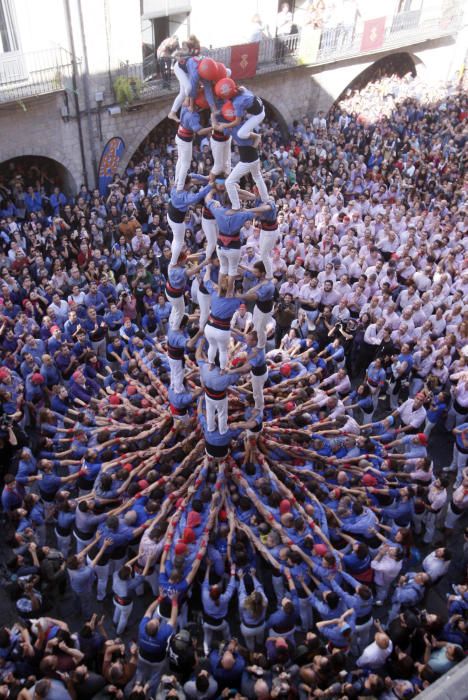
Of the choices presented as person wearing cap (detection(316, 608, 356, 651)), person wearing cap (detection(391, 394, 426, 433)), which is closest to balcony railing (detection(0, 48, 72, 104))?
person wearing cap (detection(391, 394, 426, 433))

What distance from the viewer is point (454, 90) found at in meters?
26.4

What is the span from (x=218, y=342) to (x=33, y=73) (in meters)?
11.7

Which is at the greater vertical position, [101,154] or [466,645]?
[101,154]

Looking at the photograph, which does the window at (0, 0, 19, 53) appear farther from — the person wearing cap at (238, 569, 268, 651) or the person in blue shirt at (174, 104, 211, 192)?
the person wearing cap at (238, 569, 268, 651)

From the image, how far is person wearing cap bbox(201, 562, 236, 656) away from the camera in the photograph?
24.2ft

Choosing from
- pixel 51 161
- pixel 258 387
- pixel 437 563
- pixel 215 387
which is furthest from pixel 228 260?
pixel 51 161

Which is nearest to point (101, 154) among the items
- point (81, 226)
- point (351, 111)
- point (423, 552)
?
point (81, 226)

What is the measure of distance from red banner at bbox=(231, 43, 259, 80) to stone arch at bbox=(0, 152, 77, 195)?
6555 mm

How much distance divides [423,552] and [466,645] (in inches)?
91.0

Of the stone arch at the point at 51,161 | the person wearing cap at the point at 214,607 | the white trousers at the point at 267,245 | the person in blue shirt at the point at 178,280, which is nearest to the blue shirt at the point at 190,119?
the white trousers at the point at 267,245

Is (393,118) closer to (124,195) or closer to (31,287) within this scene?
(124,195)

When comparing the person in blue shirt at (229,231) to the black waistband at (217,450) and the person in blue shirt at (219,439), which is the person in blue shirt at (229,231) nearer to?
the person in blue shirt at (219,439)

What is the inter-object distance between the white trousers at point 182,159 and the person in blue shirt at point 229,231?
46 cm

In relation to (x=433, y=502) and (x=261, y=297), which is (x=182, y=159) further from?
(x=433, y=502)
